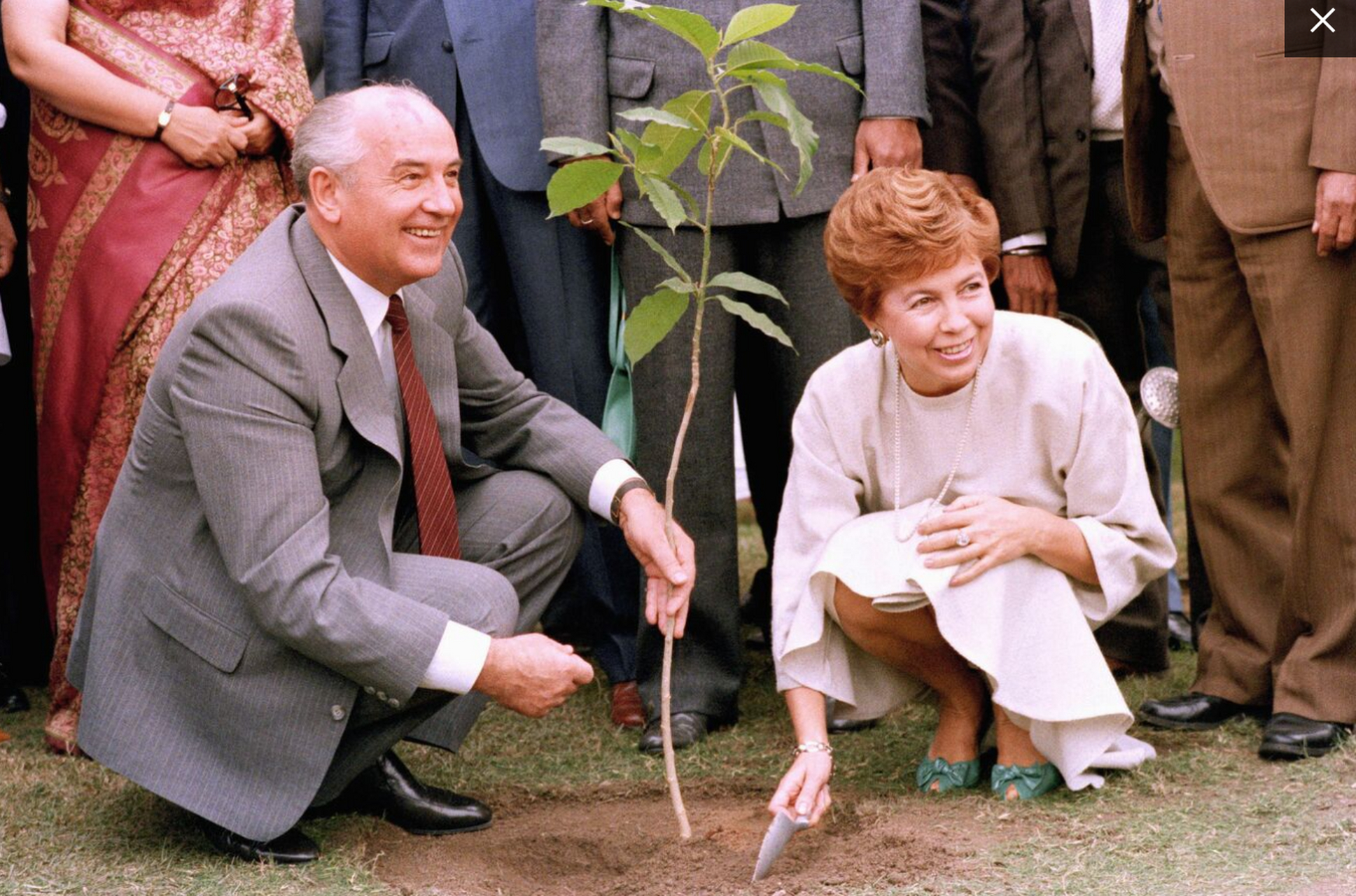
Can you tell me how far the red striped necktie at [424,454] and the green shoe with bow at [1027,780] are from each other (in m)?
1.05

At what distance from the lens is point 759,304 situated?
3.72 metres

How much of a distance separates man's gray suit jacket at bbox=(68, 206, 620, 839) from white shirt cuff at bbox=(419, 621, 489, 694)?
2 centimetres

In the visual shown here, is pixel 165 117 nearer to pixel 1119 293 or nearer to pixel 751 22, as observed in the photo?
pixel 751 22

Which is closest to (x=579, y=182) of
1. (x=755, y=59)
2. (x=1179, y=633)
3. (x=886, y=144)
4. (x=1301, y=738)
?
(x=755, y=59)

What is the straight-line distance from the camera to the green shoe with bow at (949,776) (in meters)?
3.12

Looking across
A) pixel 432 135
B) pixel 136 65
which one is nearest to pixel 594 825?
pixel 432 135

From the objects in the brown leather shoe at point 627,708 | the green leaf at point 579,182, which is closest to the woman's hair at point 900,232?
the green leaf at point 579,182

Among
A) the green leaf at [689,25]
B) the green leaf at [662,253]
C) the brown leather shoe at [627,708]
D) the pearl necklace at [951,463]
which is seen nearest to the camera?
the green leaf at [689,25]

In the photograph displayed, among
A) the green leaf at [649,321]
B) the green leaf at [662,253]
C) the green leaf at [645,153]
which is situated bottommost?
the green leaf at [649,321]

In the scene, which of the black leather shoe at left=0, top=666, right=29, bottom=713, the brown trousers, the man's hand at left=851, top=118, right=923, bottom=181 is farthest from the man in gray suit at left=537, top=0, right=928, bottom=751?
the black leather shoe at left=0, top=666, right=29, bottom=713

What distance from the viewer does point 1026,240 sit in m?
3.88

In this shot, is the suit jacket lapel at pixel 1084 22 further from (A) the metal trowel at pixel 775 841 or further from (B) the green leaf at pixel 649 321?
(A) the metal trowel at pixel 775 841

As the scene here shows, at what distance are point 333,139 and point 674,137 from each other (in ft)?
1.93

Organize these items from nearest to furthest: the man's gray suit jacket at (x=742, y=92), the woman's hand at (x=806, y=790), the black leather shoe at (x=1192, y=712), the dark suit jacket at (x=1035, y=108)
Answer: the woman's hand at (x=806, y=790) → the black leather shoe at (x=1192, y=712) → the man's gray suit jacket at (x=742, y=92) → the dark suit jacket at (x=1035, y=108)
